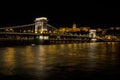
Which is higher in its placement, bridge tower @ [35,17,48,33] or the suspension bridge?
bridge tower @ [35,17,48,33]

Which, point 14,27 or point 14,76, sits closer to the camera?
point 14,76

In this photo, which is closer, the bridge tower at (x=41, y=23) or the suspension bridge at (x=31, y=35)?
the suspension bridge at (x=31, y=35)

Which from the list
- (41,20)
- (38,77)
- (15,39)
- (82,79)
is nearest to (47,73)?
(38,77)

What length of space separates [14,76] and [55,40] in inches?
3097

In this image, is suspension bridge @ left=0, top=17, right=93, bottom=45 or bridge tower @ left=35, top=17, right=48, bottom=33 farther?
bridge tower @ left=35, top=17, right=48, bottom=33

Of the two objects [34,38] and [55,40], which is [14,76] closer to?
[34,38]

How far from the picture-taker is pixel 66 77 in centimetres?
1273

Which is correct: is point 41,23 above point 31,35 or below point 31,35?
above

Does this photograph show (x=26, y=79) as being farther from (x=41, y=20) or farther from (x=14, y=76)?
(x=41, y=20)

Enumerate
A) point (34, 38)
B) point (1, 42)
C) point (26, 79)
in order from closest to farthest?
point (26, 79), point (1, 42), point (34, 38)

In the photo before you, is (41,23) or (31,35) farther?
(41,23)

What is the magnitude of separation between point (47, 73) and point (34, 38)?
6803cm

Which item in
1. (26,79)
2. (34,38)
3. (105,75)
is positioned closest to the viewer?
(26,79)

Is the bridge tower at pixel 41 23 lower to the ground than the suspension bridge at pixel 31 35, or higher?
higher
